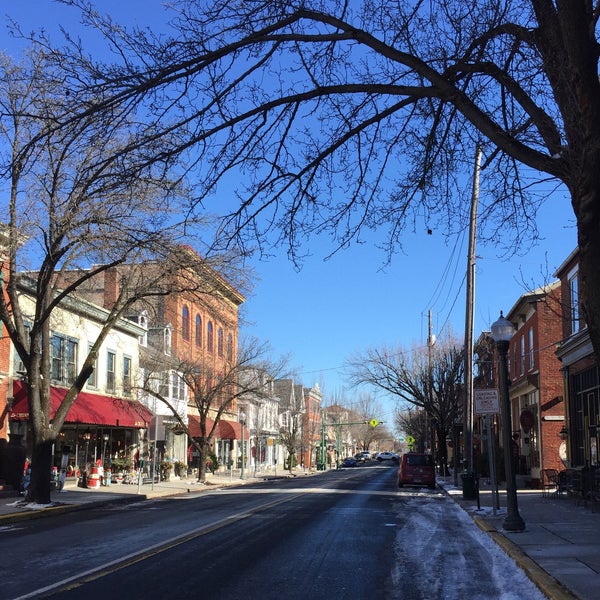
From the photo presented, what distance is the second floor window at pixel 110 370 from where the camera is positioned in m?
31.5

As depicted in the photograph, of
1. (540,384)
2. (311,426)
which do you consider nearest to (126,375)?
(540,384)

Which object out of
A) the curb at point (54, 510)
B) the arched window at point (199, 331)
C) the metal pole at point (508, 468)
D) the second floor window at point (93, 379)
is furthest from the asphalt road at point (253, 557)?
the arched window at point (199, 331)

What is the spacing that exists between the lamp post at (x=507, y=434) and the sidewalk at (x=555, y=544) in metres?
0.23

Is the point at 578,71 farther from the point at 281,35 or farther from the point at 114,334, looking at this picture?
the point at 114,334

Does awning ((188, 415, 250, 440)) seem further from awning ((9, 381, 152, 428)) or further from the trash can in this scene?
the trash can

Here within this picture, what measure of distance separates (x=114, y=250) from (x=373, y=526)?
935cm

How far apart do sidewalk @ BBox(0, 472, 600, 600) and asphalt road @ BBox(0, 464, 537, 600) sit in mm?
394

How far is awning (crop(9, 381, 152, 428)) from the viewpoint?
75.8 ft

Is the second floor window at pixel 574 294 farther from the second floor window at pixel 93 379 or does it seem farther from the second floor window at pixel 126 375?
the second floor window at pixel 126 375

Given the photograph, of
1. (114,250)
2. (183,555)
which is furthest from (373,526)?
(114,250)

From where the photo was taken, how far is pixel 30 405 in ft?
61.5

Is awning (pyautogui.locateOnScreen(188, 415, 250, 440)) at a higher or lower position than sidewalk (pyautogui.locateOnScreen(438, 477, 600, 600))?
higher

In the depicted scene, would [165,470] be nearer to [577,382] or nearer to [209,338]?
[209,338]

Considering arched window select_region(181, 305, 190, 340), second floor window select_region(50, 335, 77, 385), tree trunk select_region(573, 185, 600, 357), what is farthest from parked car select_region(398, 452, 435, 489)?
tree trunk select_region(573, 185, 600, 357)
